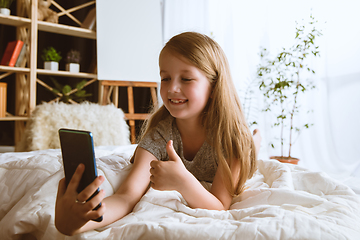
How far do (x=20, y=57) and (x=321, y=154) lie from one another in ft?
8.88

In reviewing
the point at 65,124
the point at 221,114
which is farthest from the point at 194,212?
the point at 65,124

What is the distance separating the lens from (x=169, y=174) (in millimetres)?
749

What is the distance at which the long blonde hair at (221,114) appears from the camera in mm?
931

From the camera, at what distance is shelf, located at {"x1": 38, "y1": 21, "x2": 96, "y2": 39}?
9.53ft

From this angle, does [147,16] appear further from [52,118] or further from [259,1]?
[52,118]

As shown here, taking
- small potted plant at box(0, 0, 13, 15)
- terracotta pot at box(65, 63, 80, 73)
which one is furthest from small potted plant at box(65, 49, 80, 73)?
small potted plant at box(0, 0, 13, 15)

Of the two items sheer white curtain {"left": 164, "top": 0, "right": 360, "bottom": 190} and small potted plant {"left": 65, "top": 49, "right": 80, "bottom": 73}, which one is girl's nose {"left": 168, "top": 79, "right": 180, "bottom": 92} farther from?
small potted plant {"left": 65, "top": 49, "right": 80, "bottom": 73}

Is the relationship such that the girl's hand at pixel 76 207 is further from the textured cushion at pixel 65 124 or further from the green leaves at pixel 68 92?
the green leaves at pixel 68 92

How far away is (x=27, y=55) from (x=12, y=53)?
0.40 ft

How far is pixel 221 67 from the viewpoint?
3.39ft

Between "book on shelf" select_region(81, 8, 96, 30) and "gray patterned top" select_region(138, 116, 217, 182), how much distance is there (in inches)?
96.9

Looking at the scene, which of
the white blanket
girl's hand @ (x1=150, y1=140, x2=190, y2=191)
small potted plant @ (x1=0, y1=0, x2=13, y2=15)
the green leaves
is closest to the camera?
the white blanket

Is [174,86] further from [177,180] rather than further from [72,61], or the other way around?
[72,61]

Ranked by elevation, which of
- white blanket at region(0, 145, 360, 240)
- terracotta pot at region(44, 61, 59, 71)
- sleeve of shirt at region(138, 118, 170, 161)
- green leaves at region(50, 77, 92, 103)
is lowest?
white blanket at region(0, 145, 360, 240)
